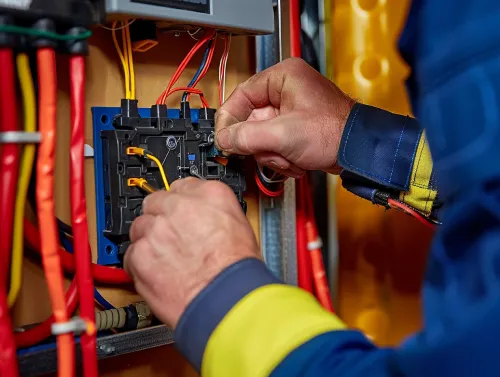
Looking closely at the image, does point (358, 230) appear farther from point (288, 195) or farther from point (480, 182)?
point (480, 182)

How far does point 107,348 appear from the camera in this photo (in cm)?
93

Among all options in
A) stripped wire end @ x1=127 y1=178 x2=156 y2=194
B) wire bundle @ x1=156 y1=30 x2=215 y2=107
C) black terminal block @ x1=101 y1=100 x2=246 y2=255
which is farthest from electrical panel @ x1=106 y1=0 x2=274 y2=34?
stripped wire end @ x1=127 y1=178 x2=156 y2=194

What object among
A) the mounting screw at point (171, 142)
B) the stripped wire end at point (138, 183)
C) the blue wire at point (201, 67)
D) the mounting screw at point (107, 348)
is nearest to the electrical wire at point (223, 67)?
the blue wire at point (201, 67)

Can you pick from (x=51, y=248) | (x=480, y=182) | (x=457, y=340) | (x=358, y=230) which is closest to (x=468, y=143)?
(x=480, y=182)

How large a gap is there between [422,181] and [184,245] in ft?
1.76

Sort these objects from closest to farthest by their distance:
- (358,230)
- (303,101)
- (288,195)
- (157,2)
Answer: (157,2) < (303,101) < (288,195) < (358,230)

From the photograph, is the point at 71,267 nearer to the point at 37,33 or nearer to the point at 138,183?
the point at 138,183

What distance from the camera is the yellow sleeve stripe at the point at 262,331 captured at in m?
0.57

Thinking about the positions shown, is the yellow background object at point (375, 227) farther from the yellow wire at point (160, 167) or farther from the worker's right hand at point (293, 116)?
the yellow wire at point (160, 167)

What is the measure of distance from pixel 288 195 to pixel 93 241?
0.41 m

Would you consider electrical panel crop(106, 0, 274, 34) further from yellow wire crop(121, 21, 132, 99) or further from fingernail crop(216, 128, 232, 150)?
fingernail crop(216, 128, 232, 150)

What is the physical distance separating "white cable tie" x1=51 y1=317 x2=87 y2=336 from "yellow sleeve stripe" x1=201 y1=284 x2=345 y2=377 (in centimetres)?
24

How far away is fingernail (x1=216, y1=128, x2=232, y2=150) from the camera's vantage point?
3.28 ft

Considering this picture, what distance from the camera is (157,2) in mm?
913
